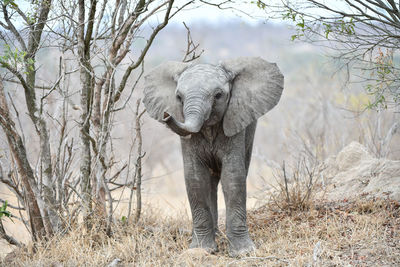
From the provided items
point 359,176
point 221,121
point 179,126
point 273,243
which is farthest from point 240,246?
point 359,176

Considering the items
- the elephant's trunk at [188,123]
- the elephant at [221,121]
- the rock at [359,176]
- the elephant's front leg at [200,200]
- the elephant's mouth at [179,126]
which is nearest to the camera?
the elephant's mouth at [179,126]

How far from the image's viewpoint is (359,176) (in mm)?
7988

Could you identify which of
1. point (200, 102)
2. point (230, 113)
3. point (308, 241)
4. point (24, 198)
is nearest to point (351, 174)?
point (308, 241)

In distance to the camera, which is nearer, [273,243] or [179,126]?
[179,126]

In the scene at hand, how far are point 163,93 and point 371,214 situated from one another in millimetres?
2891

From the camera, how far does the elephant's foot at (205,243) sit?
5.64 meters

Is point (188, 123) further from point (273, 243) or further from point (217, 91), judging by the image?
point (273, 243)

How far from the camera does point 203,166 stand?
18.4 ft

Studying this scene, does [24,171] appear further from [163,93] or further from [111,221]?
[163,93]

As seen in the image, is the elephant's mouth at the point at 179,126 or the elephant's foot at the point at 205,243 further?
the elephant's foot at the point at 205,243

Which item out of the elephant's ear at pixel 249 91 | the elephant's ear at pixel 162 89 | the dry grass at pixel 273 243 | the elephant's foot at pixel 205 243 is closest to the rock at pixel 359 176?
the dry grass at pixel 273 243

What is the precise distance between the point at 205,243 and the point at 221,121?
1.34m

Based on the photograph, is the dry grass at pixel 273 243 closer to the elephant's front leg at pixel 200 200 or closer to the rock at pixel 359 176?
the elephant's front leg at pixel 200 200

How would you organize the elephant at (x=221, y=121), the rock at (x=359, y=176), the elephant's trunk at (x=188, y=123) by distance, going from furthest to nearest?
the rock at (x=359, y=176) < the elephant at (x=221, y=121) < the elephant's trunk at (x=188, y=123)
